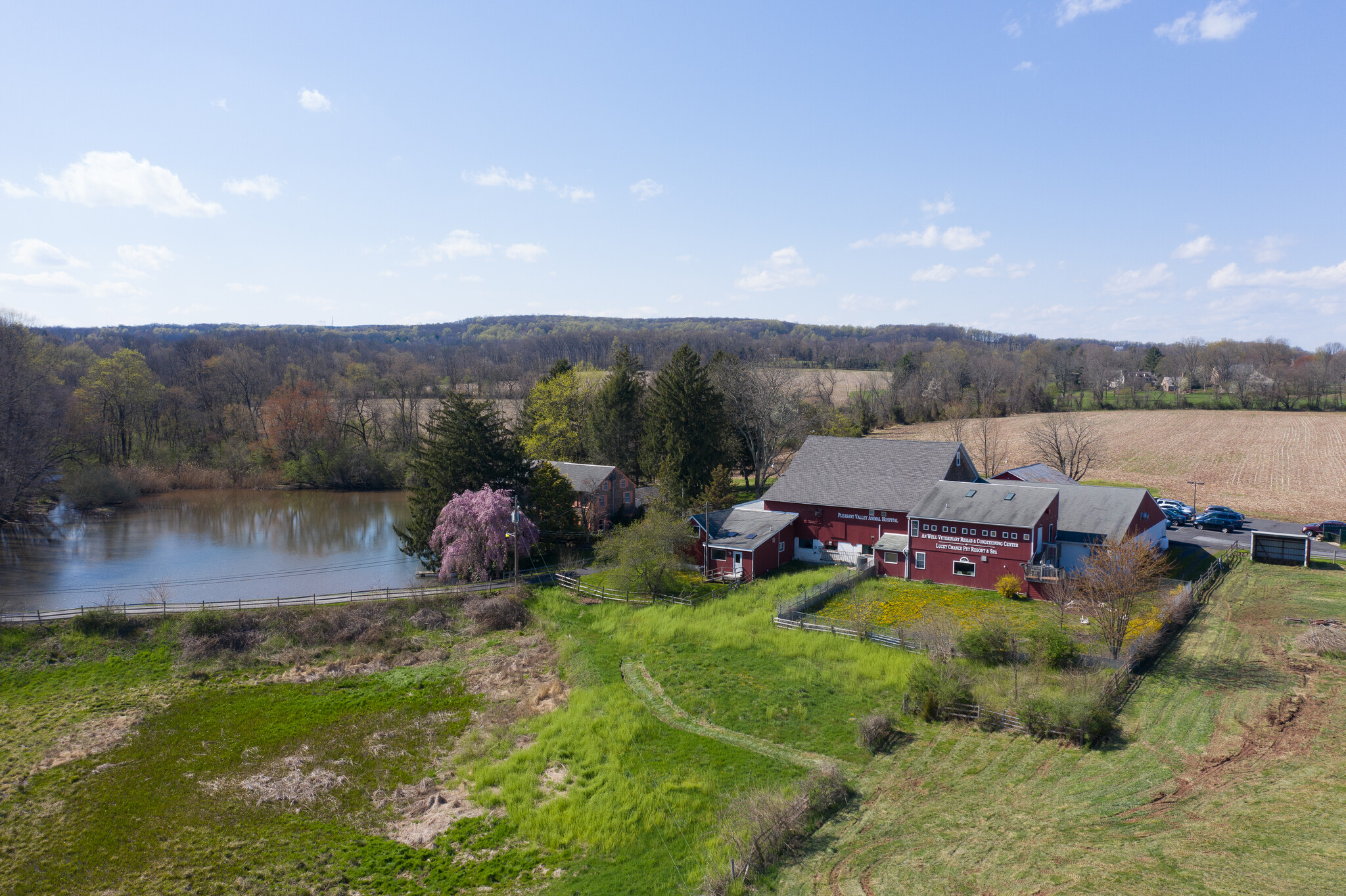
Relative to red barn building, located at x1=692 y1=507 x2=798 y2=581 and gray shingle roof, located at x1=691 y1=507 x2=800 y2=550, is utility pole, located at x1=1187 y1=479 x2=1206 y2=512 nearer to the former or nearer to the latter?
gray shingle roof, located at x1=691 y1=507 x2=800 y2=550

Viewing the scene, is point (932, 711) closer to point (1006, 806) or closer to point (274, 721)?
point (1006, 806)

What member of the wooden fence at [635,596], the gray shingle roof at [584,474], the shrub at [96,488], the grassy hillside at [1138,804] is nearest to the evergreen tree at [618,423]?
the gray shingle roof at [584,474]

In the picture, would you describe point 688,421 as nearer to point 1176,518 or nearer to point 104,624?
point 1176,518

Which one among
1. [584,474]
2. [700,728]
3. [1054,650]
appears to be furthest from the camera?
[584,474]

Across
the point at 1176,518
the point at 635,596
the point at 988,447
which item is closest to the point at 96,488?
the point at 635,596

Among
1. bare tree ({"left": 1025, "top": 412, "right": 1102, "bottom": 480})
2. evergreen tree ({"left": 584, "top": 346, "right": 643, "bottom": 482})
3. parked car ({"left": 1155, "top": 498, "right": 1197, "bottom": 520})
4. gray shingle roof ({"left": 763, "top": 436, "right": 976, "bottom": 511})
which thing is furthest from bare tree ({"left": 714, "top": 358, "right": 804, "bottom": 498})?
parked car ({"left": 1155, "top": 498, "right": 1197, "bottom": 520})

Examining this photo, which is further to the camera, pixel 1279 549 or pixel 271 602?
pixel 1279 549

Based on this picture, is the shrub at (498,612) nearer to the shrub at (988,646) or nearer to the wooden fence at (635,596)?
the wooden fence at (635,596)

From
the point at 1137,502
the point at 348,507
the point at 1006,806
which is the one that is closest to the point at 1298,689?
the point at 1006,806
